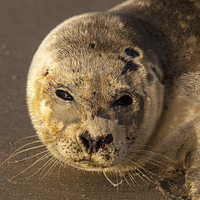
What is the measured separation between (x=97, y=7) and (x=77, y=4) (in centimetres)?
52

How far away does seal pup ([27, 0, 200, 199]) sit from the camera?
11.1 feet

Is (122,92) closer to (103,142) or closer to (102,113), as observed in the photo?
(102,113)

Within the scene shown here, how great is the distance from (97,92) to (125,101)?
313mm

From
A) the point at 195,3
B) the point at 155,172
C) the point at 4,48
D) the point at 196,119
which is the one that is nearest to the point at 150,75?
the point at 196,119

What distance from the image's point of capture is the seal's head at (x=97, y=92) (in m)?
3.33

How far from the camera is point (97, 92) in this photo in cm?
342

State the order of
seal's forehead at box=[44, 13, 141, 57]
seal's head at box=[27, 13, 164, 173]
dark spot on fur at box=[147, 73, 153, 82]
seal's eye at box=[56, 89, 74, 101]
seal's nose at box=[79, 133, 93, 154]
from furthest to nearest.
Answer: dark spot on fur at box=[147, 73, 153, 82]
seal's forehead at box=[44, 13, 141, 57]
seal's eye at box=[56, 89, 74, 101]
seal's head at box=[27, 13, 164, 173]
seal's nose at box=[79, 133, 93, 154]

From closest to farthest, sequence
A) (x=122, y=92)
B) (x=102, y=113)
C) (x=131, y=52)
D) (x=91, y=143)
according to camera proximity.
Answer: (x=91, y=143) < (x=102, y=113) < (x=122, y=92) < (x=131, y=52)

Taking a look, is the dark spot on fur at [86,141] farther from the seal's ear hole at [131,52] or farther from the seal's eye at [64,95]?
the seal's ear hole at [131,52]

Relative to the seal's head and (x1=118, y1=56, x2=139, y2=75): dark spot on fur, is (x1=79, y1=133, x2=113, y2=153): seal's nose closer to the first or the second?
the seal's head

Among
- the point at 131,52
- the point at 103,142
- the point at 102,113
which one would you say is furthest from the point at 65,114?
the point at 131,52

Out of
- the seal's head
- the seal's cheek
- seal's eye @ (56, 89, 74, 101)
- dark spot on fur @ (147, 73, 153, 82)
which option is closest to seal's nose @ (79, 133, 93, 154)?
the seal's head

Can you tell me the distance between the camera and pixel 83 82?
3438 mm

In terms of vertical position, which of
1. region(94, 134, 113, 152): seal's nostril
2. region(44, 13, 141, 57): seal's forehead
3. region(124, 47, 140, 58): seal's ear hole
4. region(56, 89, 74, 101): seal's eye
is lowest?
region(94, 134, 113, 152): seal's nostril
